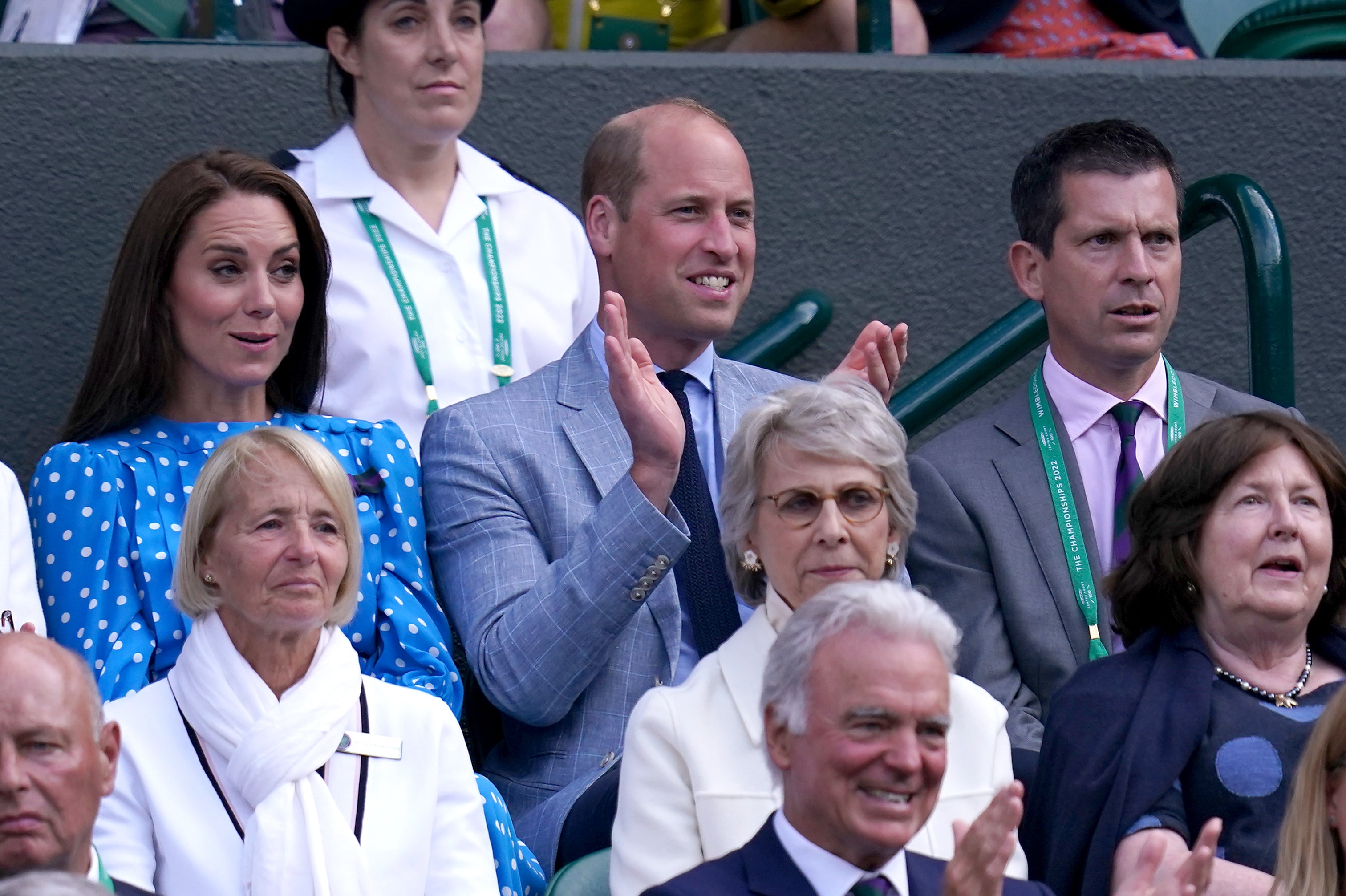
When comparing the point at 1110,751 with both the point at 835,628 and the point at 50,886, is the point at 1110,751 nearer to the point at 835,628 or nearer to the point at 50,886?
the point at 835,628

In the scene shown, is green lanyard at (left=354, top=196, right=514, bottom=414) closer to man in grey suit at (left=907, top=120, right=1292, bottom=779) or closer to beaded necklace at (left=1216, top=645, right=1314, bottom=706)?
man in grey suit at (left=907, top=120, right=1292, bottom=779)

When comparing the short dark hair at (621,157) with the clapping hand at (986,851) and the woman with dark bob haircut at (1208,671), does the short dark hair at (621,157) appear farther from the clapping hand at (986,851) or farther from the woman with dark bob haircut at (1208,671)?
the clapping hand at (986,851)

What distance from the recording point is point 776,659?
2736 millimetres

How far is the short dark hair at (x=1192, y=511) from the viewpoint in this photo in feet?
11.3

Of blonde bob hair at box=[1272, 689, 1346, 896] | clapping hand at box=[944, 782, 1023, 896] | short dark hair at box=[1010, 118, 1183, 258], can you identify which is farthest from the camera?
short dark hair at box=[1010, 118, 1183, 258]

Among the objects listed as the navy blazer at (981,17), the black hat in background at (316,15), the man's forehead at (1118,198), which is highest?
the navy blazer at (981,17)

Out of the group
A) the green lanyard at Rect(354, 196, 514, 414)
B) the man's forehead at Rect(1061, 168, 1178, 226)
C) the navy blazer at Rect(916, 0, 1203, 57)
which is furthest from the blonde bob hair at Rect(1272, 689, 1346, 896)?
the navy blazer at Rect(916, 0, 1203, 57)

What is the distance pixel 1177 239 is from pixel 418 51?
4.99ft

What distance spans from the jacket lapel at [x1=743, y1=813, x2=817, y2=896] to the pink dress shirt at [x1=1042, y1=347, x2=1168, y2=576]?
1.46 m

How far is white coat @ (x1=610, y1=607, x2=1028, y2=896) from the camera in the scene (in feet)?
9.95

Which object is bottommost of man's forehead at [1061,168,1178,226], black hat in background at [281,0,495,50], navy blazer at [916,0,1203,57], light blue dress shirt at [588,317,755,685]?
light blue dress shirt at [588,317,755,685]

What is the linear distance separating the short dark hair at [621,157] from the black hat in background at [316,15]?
1.90ft

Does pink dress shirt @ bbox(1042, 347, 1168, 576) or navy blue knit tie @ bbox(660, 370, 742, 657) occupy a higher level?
pink dress shirt @ bbox(1042, 347, 1168, 576)

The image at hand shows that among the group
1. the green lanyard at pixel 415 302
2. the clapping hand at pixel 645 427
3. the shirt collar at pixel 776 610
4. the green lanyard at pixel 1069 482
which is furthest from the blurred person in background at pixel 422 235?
the shirt collar at pixel 776 610
